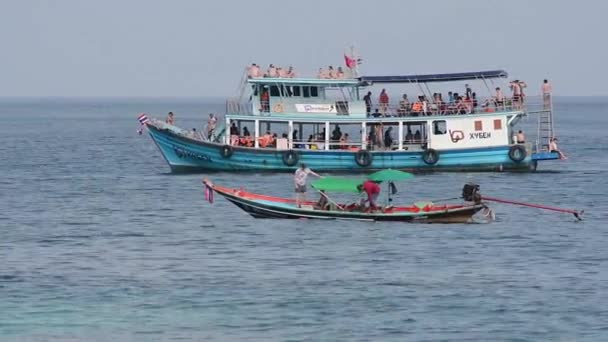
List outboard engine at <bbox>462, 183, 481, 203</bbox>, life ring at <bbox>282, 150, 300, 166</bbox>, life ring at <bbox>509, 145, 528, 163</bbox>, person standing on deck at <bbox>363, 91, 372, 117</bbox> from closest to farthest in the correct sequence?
outboard engine at <bbox>462, 183, 481, 203</bbox> < life ring at <bbox>282, 150, 300, 166</bbox> < life ring at <bbox>509, 145, 528, 163</bbox> < person standing on deck at <bbox>363, 91, 372, 117</bbox>

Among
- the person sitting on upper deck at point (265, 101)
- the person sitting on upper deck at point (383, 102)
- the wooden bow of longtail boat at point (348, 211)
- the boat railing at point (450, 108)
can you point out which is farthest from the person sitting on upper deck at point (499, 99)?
the wooden bow of longtail boat at point (348, 211)

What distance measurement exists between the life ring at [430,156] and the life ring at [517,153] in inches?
152

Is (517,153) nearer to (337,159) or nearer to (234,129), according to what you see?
(337,159)

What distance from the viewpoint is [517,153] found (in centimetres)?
6862

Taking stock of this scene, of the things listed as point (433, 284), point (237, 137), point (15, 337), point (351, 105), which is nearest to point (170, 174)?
→ point (237, 137)

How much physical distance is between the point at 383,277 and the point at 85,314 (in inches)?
375

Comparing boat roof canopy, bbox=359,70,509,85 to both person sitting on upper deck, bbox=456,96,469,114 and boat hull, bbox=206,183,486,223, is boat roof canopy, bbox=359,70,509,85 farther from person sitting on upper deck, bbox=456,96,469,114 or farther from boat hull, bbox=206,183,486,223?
boat hull, bbox=206,183,486,223

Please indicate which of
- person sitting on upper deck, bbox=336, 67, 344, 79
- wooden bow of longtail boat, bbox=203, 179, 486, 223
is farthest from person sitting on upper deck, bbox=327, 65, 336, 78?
wooden bow of longtail boat, bbox=203, 179, 486, 223

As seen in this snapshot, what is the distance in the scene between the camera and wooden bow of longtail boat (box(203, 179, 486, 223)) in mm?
48500

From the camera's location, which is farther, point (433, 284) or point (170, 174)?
point (170, 174)

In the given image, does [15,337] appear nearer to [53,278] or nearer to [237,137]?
[53,278]

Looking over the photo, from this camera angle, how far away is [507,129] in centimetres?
6819

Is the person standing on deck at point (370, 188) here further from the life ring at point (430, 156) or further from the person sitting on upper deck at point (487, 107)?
the person sitting on upper deck at point (487, 107)

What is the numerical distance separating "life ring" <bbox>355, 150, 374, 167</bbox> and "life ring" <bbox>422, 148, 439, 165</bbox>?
2.69 metres
